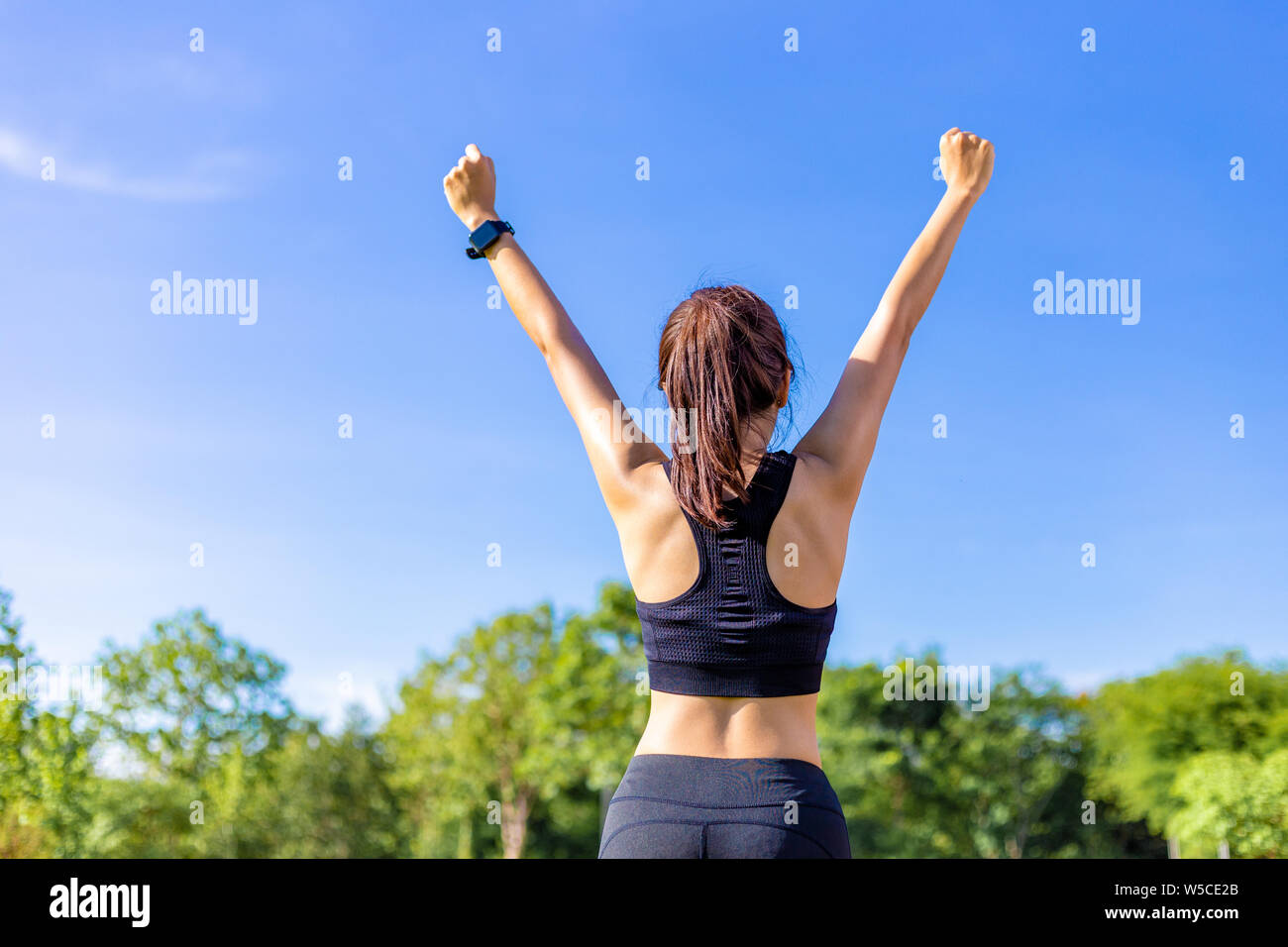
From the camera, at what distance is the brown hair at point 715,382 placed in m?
2.50

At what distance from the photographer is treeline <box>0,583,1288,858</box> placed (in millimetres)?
40156


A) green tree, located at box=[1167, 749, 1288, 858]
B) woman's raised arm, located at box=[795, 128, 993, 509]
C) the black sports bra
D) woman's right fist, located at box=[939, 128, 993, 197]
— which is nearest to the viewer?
the black sports bra

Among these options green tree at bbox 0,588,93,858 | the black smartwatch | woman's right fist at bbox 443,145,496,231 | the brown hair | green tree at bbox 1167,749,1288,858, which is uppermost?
woman's right fist at bbox 443,145,496,231

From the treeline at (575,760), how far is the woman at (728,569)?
97.7 feet

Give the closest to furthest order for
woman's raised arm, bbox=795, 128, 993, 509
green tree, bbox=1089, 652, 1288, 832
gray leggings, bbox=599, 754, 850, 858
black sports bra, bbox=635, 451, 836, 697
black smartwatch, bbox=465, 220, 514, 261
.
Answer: gray leggings, bbox=599, 754, 850, 858 → black sports bra, bbox=635, 451, 836, 697 → woman's raised arm, bbox=795, 128, 993, 509 → black smartwatch, bbox=465, 220, 514, 261 → green tree, bbox=1089, 652, 1288, 832

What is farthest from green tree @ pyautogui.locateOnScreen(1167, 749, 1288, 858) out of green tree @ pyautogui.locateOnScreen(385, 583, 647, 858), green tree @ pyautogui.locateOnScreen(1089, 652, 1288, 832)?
green tree @ pyautogui.locateOnScreen(385, 583, 647, 858)

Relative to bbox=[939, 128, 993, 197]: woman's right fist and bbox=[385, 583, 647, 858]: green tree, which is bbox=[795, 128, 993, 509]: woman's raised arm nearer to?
bbox=[939, 128, 993, 197]: woman's right fist

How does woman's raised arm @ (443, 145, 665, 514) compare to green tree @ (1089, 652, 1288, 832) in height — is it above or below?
above

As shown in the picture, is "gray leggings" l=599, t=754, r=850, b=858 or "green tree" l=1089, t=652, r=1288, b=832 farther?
"green tree" l=1089, t=652, r=1288, b=832

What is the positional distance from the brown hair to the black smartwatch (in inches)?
24.4

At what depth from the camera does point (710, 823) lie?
2.35 m

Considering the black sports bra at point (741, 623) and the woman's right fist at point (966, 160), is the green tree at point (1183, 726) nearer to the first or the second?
the woman's right fist at point (966, 160)
